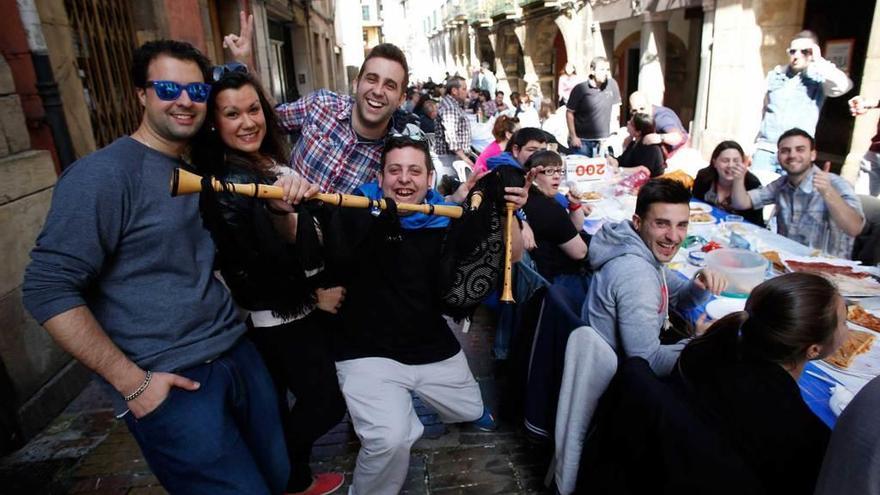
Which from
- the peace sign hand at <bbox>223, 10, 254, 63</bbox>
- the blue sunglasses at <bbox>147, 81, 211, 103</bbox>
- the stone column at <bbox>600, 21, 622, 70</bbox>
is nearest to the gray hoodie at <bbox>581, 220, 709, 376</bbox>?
the blue sunglasses at <bbox>147, 81, 211, 103</bbox>

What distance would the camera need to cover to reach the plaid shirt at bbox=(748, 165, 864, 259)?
3748 millimetres

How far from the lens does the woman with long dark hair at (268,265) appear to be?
1985mm

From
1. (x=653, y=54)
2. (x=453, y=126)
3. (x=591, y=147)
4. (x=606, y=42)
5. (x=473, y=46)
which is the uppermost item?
(x=473, y=46)

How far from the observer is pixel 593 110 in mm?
8109

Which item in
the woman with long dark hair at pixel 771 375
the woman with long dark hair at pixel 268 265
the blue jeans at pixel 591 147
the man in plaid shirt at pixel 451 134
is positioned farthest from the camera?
the blue jeans at pixel 591 147

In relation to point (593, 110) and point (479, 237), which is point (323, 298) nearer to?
point (479, 237)

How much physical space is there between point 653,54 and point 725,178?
826 cm

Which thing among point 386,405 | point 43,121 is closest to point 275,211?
point 386,405

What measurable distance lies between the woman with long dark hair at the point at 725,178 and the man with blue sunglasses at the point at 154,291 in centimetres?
409

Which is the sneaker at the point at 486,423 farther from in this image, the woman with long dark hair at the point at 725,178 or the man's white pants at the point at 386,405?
the woman with long dark hair at the point at 725,178

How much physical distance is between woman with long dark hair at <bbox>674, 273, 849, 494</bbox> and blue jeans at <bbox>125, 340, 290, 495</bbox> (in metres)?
1.68

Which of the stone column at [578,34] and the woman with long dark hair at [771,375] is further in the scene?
the stone column at [578,34]

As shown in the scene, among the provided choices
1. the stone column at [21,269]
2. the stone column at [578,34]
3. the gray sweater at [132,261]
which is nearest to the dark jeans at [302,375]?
the gray sweater at [132,261]

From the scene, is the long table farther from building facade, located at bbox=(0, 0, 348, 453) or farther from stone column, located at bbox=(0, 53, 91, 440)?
stone column, located at bbox=(0, 53, 91, 440)
